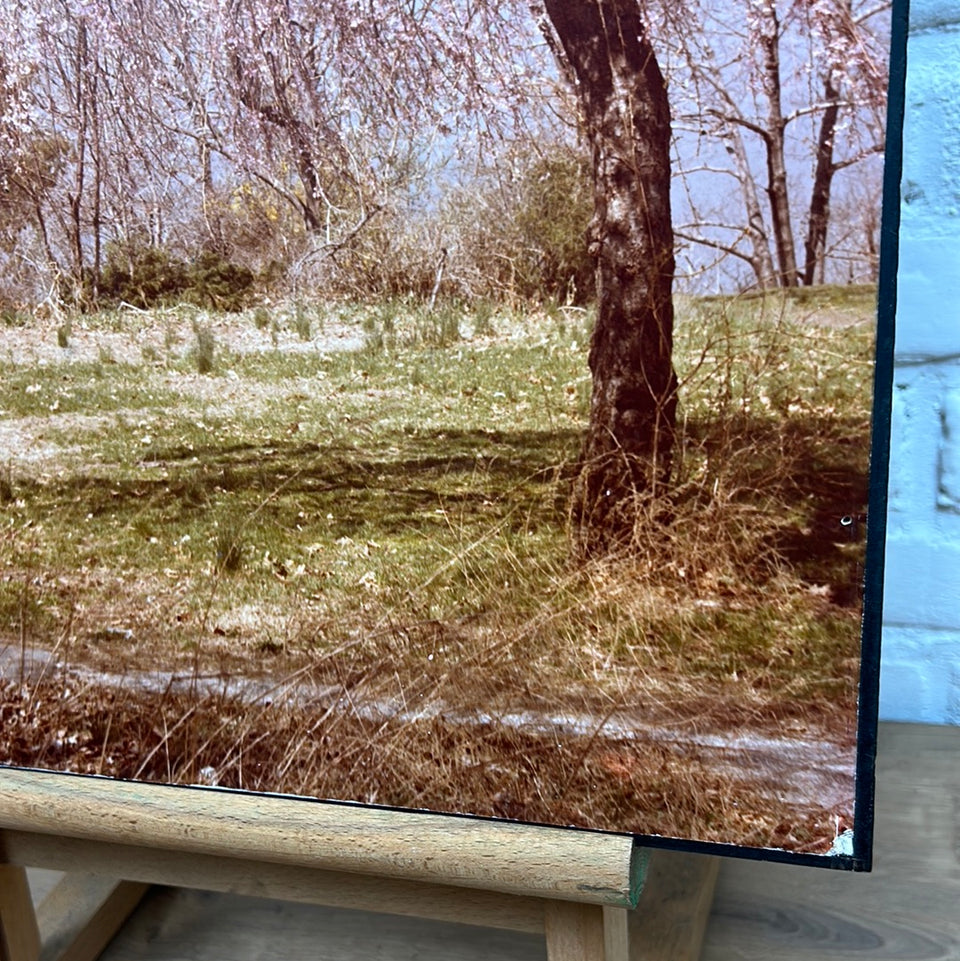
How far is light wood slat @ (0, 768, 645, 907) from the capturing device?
119 cm

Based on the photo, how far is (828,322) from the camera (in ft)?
3.61

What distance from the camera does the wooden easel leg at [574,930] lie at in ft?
4.12

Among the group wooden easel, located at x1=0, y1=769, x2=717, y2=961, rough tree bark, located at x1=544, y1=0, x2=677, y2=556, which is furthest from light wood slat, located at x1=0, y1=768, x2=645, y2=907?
rough tree bark, located at x1=544, y1=0, x2=677, y2=556

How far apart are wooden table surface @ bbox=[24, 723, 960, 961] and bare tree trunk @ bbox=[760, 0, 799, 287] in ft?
3.10

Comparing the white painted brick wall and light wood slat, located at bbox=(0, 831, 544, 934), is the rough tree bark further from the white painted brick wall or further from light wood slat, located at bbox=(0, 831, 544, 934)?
the white painted brick wall

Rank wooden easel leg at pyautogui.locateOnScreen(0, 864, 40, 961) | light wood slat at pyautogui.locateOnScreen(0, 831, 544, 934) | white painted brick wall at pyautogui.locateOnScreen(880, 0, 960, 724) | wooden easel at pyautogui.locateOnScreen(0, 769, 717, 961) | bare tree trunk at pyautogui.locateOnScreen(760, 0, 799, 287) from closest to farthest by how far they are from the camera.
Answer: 1. bare tree trunk at pyautogui.locateOnScreen(760, 0, 799, 287)
2. wooden easel at pyautogui.locateOnScreen(0, 769, 717, 961)
3. light wood slat at pyautogui.locateOnScreen(0, 831, 544, 934)
4. wooden easel leg at pyautogui.locateOnScreen(0, 864, 40, 961)
5. white painted brick wall at pyautogui.locateOnScreen(880, 0, 960, 724)

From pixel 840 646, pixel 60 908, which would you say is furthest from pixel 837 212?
pixel 60 908

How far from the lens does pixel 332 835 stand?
1.25m

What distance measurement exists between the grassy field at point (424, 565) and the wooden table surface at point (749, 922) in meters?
0.48

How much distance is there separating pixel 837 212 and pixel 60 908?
1508 millimetres

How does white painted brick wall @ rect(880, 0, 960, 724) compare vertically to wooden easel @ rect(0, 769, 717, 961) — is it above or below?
above

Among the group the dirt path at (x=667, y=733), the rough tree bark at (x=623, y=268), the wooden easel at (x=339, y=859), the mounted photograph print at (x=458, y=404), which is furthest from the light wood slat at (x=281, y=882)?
the rough tree bark at (x=623, y=268)

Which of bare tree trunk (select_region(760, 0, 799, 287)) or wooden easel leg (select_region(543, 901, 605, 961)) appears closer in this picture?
bare tree trunk (select_region(760, 0, 799, 287))

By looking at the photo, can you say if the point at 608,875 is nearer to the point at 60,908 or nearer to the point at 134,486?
the point at 134,486
